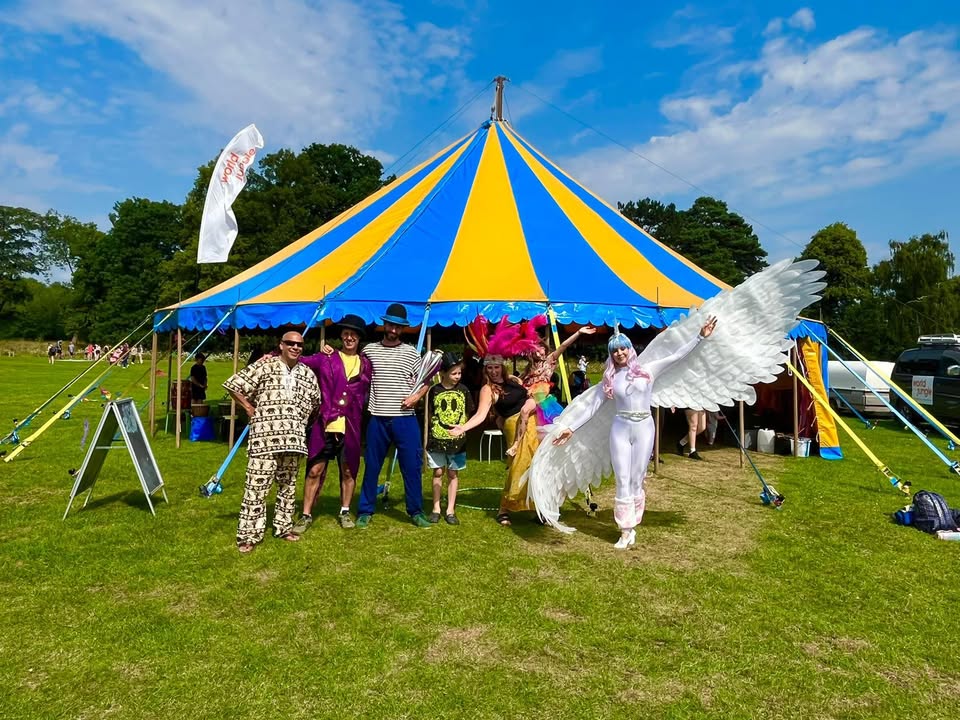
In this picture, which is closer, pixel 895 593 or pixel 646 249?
pixel 895 593

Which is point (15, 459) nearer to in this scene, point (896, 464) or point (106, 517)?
point (106, 517)

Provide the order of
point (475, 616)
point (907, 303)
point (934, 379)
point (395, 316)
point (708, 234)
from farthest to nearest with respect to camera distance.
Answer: point (708, 234)
point (907, 303)
point (934, 379)
point (395, 316)
point (475, 616)

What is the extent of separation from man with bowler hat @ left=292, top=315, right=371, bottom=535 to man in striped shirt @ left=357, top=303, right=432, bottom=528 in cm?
11

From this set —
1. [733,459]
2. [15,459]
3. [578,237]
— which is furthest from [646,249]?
[15,459]

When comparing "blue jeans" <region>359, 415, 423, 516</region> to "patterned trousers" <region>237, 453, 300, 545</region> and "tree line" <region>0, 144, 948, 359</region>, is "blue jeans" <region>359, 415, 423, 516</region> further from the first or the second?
"tree line" <region>0, 144, 948, 359</region>

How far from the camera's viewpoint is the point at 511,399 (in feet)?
17.2

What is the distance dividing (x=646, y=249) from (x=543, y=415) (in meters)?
5.79

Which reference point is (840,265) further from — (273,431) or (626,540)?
(273,431)

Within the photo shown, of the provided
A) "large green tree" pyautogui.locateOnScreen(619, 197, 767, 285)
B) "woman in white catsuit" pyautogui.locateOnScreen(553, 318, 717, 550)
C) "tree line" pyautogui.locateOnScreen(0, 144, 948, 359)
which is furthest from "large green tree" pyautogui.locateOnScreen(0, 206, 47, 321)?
"woman in white catsuit" pyautogui.locateOnScreen(553, 318, 717, 550)

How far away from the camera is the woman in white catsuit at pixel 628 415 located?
4586mm

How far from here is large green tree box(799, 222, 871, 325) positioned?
3500 centimetres

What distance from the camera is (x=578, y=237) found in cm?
913

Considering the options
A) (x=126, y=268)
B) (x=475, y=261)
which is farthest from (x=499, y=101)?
(x=126, y=268)

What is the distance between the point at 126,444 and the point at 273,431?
5.79 ft
